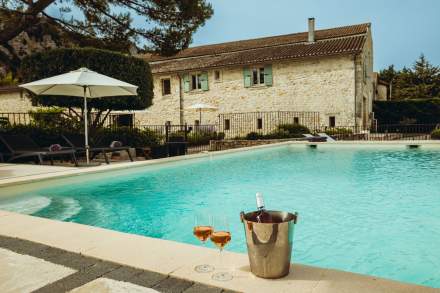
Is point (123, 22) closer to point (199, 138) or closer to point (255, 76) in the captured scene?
point (199, 138)

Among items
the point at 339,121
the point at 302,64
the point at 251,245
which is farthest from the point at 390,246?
the point at 302,64

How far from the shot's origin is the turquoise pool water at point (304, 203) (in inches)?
161

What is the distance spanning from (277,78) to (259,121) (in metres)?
3.29

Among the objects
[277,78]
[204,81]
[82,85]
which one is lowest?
[82,85]

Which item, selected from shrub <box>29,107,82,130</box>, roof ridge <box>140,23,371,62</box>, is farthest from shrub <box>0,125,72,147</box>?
roof ridge <box>140,23,371,62</box>

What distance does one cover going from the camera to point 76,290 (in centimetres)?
216

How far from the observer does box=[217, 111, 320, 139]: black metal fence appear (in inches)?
939

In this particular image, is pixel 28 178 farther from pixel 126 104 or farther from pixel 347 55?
pixel 347 55

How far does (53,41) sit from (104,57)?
2.89 metres

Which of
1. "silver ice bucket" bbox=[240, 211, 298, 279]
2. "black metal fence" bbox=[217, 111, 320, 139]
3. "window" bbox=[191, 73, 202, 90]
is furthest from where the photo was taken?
"window" bbox=[191, 73, 202, 90]

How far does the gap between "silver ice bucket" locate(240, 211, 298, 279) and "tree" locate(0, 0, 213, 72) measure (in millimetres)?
12954

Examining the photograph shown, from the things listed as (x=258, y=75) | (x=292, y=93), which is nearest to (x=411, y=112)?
(x=292, y=93)

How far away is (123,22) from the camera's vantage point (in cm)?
1395

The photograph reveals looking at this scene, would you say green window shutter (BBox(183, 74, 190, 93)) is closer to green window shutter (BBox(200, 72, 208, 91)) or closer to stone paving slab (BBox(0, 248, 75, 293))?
green window shutter (BBox(200, 72, 208, 91))
